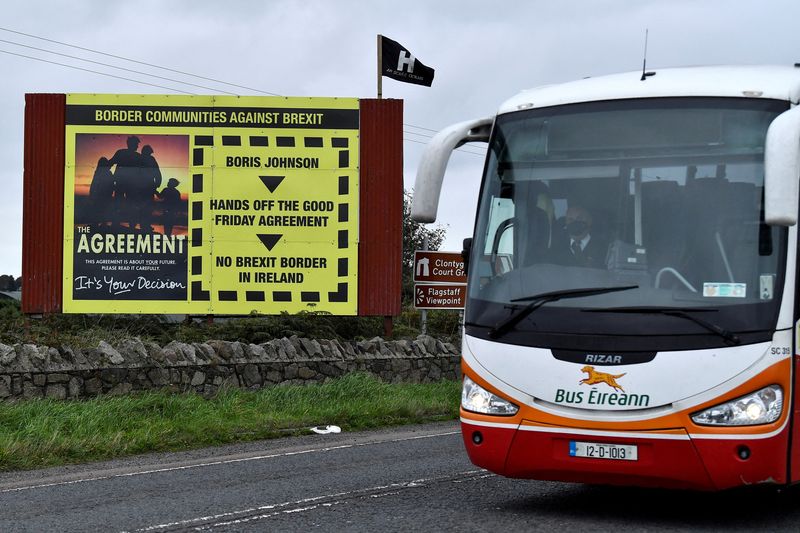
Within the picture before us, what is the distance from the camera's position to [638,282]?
742cm

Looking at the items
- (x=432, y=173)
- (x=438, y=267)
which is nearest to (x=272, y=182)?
(x=438, y=267)

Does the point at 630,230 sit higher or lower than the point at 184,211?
lower

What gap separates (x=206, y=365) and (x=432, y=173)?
28.6ft

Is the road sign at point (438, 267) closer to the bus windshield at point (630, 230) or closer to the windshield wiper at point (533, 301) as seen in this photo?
the bus windshield at point (630, 230)

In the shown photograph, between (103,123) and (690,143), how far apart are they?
47.2 ft

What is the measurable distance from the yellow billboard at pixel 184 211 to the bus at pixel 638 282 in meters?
11.8

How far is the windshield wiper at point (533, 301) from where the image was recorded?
7.53 metres

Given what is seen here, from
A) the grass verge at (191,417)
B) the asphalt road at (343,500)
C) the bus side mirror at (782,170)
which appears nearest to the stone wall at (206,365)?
the grass verge at (191,417)

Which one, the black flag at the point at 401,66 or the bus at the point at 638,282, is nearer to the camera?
the bus at the point at 638,282

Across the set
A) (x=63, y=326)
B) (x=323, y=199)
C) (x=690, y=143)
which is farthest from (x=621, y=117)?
(x=63, y=326)

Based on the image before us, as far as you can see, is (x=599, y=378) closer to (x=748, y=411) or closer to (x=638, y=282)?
(x=638, y=282)

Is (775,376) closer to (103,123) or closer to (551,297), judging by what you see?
(551,297)

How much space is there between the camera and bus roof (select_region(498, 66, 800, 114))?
7.61 m

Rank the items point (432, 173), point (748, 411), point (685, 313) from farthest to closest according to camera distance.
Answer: point (432, 173), point (685, 313), point (748, 411)
